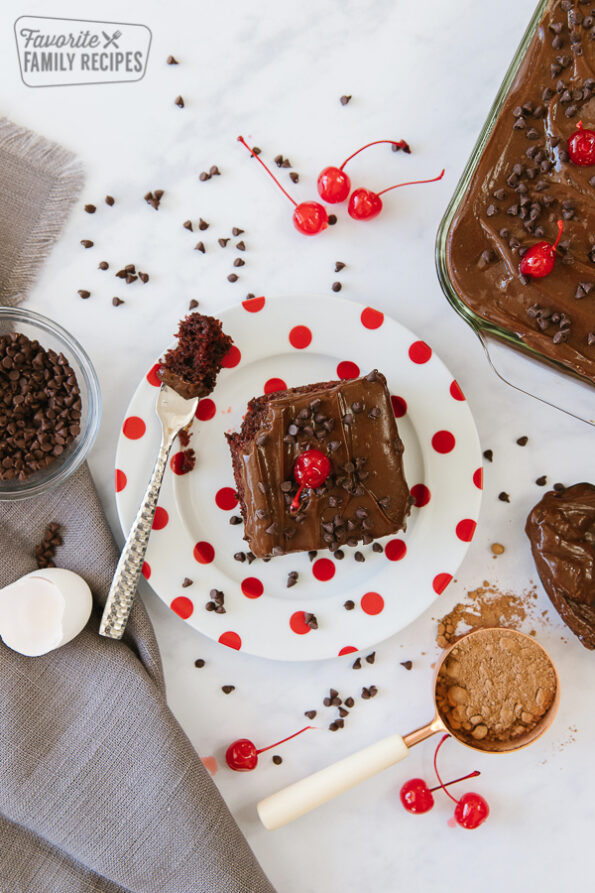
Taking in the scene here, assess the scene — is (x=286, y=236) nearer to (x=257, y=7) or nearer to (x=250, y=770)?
(x=257, y=7)

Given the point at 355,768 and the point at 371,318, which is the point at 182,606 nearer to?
the point at 355,768

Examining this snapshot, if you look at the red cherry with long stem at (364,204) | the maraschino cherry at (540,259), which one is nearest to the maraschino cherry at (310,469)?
the maraschino cherry at (540,259)

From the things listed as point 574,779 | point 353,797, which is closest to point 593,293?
point 574,779

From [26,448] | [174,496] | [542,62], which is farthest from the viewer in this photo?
[174,496]

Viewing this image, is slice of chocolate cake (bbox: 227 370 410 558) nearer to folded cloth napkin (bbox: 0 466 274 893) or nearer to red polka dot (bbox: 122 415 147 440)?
red polka dot (bbox: 122 415 147 440)

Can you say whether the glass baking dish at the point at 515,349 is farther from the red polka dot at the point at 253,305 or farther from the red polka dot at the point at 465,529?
the red polka dot at the point at 253,305

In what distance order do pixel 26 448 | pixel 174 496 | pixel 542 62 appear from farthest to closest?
1. pixel 174 496
2. pixel 26 448
3. pixel 542 62

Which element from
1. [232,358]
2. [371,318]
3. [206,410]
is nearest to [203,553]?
[206,410]
